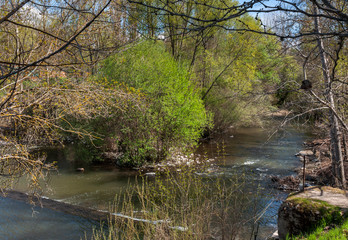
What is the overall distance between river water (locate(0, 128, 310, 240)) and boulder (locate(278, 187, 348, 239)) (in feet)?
2.53

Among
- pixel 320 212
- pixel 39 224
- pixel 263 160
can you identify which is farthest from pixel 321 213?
pixel 263 160

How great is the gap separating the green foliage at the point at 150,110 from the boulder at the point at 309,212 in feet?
26.7

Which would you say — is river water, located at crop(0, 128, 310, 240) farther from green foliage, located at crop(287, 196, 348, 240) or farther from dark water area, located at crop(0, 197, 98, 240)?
green foliage, located at crop(287, 196, 348, 240)

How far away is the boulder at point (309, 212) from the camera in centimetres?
566

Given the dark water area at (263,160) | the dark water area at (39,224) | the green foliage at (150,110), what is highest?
the green foliage at (150,110)

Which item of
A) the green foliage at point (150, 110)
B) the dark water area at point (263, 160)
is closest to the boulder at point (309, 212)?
the dark water area at point (263, 160)

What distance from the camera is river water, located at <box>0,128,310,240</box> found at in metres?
7.77

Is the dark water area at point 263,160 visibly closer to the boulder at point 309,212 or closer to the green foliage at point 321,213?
the boulder at point 309,212

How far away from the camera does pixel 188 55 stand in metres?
24.2

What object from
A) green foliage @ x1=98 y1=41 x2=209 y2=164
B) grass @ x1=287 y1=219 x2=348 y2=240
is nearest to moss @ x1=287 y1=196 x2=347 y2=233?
grass @ x1=287 y1=219 x2=348 y2=240

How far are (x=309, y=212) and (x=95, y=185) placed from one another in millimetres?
7837

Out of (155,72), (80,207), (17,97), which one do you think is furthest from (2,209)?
(155,72)

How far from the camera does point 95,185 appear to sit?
38.0ft

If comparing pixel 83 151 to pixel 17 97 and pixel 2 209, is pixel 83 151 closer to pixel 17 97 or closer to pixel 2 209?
pixel 2 209
